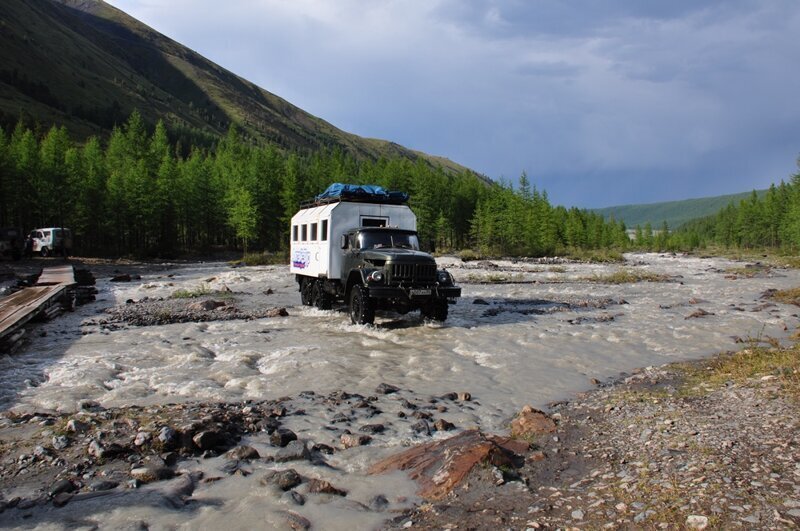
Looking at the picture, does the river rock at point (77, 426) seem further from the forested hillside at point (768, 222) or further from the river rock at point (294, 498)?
the forested hillside at point (768, 222)

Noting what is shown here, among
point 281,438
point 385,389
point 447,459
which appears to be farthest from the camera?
point 385,389

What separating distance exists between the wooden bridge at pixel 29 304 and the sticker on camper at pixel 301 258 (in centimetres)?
883

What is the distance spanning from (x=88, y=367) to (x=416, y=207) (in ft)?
232

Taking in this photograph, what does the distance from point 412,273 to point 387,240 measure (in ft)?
6.36

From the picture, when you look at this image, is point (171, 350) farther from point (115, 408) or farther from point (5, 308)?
point (5, 308)

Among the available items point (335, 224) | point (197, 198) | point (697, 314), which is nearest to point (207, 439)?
point (335, 224)

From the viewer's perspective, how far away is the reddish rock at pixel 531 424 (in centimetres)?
695

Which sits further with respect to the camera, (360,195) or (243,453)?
(360,195)

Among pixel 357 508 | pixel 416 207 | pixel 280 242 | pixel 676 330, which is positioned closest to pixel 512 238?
pixel 416 207

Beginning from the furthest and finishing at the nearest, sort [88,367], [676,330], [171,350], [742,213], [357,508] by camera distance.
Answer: [742,213] < [676,330] < [171,350] < [88,367] < [357,508]

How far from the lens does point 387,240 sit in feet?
53.6

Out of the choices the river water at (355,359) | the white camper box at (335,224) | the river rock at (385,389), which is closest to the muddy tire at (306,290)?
the white camper box at (335,224)

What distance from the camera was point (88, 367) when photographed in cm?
1052

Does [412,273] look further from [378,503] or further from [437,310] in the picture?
[378,503]
